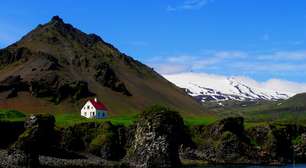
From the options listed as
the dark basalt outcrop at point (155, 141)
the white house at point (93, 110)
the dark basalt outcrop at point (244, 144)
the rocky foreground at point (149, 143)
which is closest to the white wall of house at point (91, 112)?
the white house at point (93, 110)

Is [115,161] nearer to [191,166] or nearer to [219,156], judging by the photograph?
[191,166]

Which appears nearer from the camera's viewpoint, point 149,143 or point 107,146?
point 149,143

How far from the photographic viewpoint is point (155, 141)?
4454 inches

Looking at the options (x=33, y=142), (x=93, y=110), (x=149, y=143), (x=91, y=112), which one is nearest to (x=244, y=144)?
(x=149, y=143)

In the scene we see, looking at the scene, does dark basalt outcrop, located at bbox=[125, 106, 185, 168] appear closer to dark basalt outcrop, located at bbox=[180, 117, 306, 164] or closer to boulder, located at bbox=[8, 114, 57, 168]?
boulder, located at bbox=[8, 114, 57, 168]

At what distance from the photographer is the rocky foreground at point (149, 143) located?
10812 cm

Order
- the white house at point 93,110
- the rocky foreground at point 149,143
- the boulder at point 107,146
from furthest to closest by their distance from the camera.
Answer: the white house at point 93,110
the boulder at point 107,146
the rocky foreground at point 149,143

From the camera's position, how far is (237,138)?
458 feet

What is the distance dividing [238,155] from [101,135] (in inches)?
1200

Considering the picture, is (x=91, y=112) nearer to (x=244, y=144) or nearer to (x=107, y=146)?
(x=244, y=144)

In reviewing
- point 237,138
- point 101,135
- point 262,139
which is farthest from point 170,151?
point 262,139

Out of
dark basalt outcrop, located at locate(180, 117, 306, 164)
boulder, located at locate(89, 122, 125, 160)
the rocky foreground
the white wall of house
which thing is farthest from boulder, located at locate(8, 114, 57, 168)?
the white wall of house

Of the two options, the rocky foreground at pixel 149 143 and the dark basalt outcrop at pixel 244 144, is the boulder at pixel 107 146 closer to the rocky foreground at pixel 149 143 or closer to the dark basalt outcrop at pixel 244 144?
the rocky foreground at pixel 149 143

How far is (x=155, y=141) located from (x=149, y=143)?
3.76 ft
